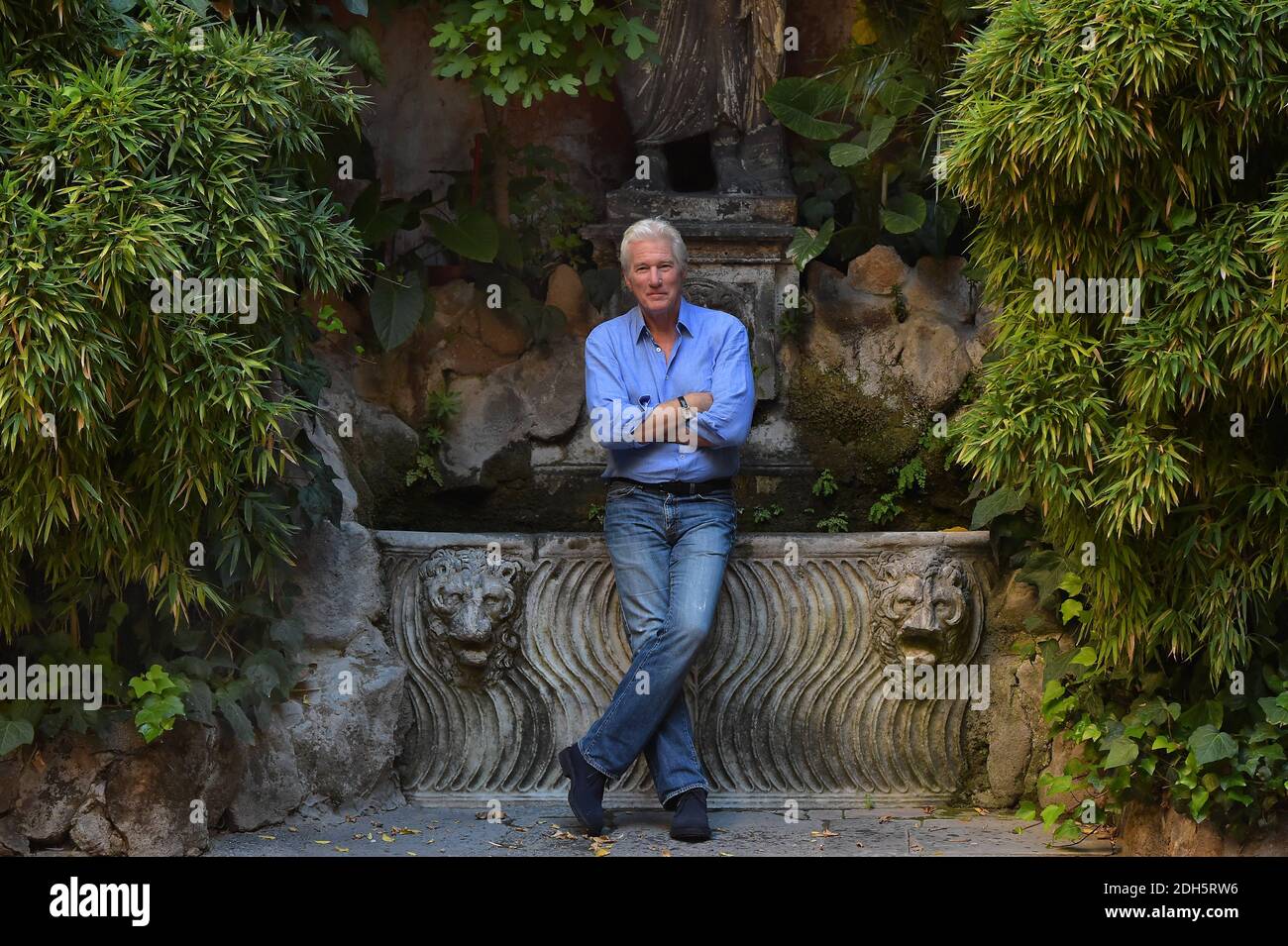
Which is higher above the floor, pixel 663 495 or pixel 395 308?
pixel 395 308

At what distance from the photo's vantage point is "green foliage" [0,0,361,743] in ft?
11.6

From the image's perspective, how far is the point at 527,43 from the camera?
193 inches

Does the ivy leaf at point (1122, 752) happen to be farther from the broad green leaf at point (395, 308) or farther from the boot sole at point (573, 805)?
the broad green leaf at point (395, 308)

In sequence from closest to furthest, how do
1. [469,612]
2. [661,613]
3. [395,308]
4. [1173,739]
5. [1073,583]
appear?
[1173,739] < [1073,583] < [661,613] < [469,612] < [395,308]

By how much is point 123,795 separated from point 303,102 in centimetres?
178

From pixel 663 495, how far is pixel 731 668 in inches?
22.8

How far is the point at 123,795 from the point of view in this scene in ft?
12.7

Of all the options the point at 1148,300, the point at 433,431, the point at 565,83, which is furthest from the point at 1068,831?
the point at 565,83

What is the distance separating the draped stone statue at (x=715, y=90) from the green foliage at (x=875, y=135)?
0.17m

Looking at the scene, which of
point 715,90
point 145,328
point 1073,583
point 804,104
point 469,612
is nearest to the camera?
point 145,328

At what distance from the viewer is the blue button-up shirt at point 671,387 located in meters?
4.33

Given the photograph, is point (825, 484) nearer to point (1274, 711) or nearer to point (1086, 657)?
point (1086, 657)

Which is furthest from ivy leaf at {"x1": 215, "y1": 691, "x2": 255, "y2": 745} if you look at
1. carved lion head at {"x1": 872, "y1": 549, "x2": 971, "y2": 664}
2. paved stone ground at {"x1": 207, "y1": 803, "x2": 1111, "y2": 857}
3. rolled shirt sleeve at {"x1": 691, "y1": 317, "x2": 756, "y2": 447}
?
carved lion head at {"x1": 872, "y1": 549, "x2": 971, "y2": 664}

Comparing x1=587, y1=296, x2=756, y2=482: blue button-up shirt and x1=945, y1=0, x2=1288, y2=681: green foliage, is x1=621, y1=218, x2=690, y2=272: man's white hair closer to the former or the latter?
x1=587, y1=296, x2=756, y2=482: blue button-up shirt
